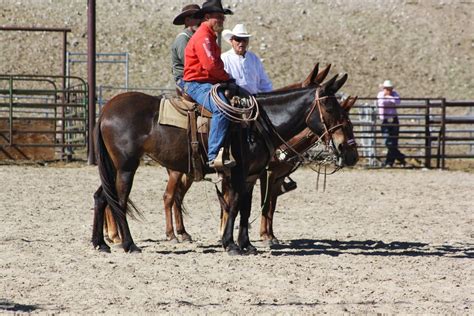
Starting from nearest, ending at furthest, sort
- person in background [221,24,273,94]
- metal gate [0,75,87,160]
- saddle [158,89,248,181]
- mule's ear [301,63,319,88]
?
saddle [158,89,248,181] → mule's ear [301,63,319,88] → person in background [221,24,273,94] → metal gate [0,75,87,160]

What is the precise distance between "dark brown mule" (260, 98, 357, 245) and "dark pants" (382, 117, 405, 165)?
940 centimetres

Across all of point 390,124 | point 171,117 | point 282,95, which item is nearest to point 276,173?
point 282,95

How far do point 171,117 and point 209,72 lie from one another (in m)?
0.53

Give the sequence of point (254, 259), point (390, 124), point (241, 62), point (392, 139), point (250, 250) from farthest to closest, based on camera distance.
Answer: point (392, 139), point (390, 124), point (241, 62), point (250, 250), point (254, 259)

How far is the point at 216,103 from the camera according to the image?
8.91 meters

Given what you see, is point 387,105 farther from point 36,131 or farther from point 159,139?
point 159,139

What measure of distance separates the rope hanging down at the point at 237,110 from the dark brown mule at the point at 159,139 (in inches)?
7.0

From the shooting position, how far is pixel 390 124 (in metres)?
19.8

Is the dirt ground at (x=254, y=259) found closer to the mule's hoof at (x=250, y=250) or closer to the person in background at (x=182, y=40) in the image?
the mule's hoof at (x=250, y=250)

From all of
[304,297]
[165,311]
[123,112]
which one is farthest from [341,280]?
[123,112]

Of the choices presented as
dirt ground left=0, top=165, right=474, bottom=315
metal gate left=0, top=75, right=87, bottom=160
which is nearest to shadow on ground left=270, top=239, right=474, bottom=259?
dirt ground left=0, top=165, right=474, bottom=315

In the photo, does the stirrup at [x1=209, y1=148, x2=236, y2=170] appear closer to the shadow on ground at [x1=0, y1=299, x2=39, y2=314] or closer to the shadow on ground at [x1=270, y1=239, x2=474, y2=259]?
the shadow on ground at [x1=270, y1=239, x2=474, y2=259]

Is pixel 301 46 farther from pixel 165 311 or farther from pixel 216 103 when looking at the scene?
pixel 165 311

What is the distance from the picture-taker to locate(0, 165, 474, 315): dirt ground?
6.84 m
